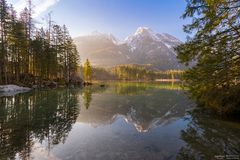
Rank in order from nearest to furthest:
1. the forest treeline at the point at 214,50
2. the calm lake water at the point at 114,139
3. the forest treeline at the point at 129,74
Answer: the calm lake water at the point at 114,139 < the forest treeline at the point at 214,50 < the forest treeline at the point at 129,74

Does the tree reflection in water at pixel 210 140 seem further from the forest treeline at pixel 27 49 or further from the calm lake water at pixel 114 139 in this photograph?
the forest treeline at pixel 27 49

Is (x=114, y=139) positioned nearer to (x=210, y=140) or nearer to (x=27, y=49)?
(x=210, y=140)

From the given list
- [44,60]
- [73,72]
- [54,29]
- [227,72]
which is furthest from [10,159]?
[73,72]

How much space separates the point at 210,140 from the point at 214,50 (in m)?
4.54

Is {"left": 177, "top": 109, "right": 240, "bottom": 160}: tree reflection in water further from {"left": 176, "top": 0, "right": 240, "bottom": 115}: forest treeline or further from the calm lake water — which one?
{"left": 176, "top": 0, "right": 240, "bottom": 115}: forest treeline

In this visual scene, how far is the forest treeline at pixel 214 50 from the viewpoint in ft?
29.0

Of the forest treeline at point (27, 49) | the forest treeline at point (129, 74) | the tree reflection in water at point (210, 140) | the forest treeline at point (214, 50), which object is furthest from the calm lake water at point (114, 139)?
the forest treeline at point (129, 74)

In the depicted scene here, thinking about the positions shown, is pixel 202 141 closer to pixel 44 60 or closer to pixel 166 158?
pixel 166 158

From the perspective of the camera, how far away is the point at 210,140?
7.98 metres

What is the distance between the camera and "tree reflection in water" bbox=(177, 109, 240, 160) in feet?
21.5

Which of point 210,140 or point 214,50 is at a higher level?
point 214,50

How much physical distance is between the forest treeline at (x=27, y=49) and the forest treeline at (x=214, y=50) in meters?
33.2

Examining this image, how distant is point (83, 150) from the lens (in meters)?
6.96

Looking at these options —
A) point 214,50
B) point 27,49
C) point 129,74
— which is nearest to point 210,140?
point 214,50
